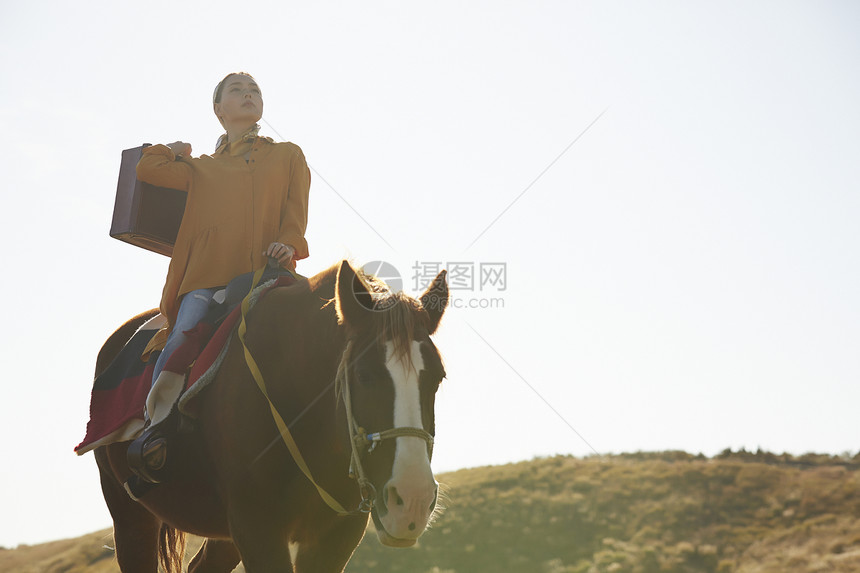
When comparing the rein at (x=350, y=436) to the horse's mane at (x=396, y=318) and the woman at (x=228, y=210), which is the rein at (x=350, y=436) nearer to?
the horse's mane at (x=396, y=318)

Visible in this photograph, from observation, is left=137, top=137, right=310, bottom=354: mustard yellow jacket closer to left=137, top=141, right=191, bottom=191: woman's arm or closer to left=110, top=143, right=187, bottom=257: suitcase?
left=137, top=141, right=191, bottom=191: woman's arm

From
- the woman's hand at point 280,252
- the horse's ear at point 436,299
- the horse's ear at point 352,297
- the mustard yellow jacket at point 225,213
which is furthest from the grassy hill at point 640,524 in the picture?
the horse's ear at point 352,297

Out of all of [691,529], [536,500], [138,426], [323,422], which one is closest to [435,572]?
[536,500]

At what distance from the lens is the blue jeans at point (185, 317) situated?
4.23 m

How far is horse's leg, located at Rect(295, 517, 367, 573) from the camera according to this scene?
376cm

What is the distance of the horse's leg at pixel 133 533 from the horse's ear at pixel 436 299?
3.47 m

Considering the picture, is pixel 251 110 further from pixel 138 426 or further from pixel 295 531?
pixel 295 531

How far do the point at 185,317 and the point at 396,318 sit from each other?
6.08 feet

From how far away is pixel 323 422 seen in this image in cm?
358

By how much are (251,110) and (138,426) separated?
2.48 metres

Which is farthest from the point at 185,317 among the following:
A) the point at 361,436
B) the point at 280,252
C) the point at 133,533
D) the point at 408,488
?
the point at 133,533

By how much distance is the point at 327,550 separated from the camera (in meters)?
3.77

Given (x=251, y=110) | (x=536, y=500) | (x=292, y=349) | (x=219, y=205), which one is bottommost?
(x=536, y=500)

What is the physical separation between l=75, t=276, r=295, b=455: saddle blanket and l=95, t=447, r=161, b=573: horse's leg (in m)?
0.84
